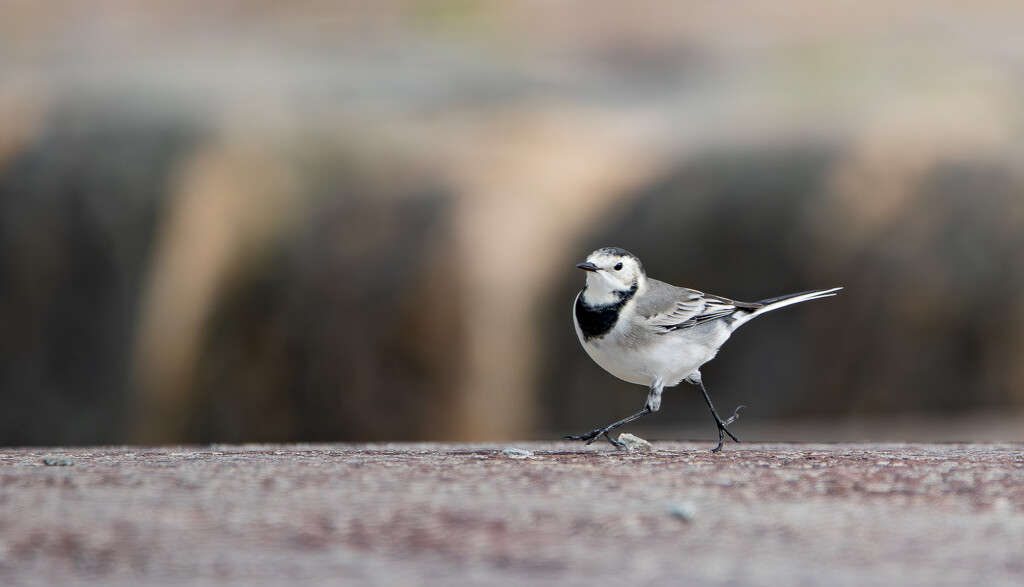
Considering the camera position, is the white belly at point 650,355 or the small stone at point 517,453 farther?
the white belly at point 650,355

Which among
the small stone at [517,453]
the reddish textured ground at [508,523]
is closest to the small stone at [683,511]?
the reddish textured ground at [508,523]

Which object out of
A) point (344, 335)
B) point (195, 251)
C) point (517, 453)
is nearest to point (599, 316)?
point (517, 453)

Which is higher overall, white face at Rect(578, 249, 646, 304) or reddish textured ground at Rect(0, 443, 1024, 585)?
white face at Rect(578, 249, 646, 304)

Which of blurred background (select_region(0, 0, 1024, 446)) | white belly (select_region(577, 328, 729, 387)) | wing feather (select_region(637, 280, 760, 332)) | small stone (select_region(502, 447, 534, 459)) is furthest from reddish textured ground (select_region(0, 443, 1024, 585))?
blurred background (select_region(0, 0, 1024, 446))

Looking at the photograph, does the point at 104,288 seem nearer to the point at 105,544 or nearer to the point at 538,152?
the point at 538,152

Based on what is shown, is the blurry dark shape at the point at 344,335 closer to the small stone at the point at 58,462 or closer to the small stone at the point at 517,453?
the small stone at the point at 517,453

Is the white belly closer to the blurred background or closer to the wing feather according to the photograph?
the wing feather

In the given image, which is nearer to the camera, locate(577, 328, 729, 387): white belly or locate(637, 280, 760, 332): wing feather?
locate(577, 328, 729, 387): white belly

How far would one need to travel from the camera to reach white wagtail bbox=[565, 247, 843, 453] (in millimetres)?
5203

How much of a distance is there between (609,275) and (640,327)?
31 centimetres

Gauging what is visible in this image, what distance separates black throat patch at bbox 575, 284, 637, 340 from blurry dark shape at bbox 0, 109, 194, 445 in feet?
27.7

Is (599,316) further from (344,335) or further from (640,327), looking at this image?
(344,335)

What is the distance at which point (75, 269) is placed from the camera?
13.7 meters

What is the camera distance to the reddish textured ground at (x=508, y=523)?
269cm
